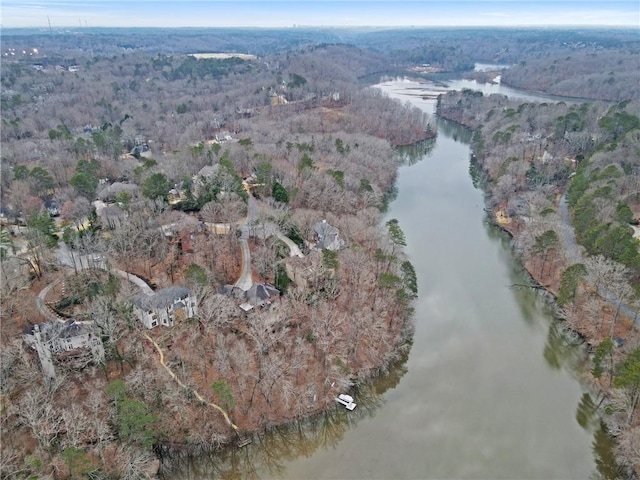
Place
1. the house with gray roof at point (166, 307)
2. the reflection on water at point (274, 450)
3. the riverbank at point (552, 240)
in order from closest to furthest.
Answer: the reflection on water at point (274, 450) → the riverbank at point (552, 240) → the house with gray roof at point (166, 307)

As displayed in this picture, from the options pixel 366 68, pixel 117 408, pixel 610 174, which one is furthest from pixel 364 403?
pixel 366 68

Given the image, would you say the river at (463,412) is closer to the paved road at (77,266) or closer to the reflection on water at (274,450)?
the reflection on water at (274,450)

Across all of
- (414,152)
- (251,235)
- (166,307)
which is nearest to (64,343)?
(166,307)

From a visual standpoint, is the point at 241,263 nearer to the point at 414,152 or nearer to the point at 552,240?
the point at 552,240

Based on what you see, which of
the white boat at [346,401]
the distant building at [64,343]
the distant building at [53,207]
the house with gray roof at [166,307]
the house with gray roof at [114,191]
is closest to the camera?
the distant building at [64,343]

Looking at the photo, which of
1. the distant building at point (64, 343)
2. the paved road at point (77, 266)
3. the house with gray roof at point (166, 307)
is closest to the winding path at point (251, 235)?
the house with gray roof at point (166, 307)
